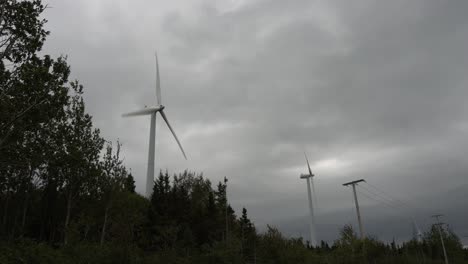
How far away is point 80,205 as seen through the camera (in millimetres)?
46469

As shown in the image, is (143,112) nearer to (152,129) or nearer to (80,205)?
(152,129)

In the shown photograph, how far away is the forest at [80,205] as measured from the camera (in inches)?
749

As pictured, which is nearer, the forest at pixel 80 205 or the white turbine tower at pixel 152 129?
the forest at pixel 80 205

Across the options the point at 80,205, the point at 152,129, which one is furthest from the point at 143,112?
the point at 80,205

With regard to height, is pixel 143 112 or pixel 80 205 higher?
pixel 143 112

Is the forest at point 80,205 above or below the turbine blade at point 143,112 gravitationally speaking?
below

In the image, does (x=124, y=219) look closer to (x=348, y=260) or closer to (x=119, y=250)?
(x=119, y=250)

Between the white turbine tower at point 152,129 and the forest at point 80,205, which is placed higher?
the white turbine tower at point 152,129

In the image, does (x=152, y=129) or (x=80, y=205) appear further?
(x=152, y=129)

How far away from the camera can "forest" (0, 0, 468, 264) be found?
1903 cm

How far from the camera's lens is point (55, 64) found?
65.2 ft

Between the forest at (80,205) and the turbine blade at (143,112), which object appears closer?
the forest at (80,205)

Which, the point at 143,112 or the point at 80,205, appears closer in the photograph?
the point at 80,205

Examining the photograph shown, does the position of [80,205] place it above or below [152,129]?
below
